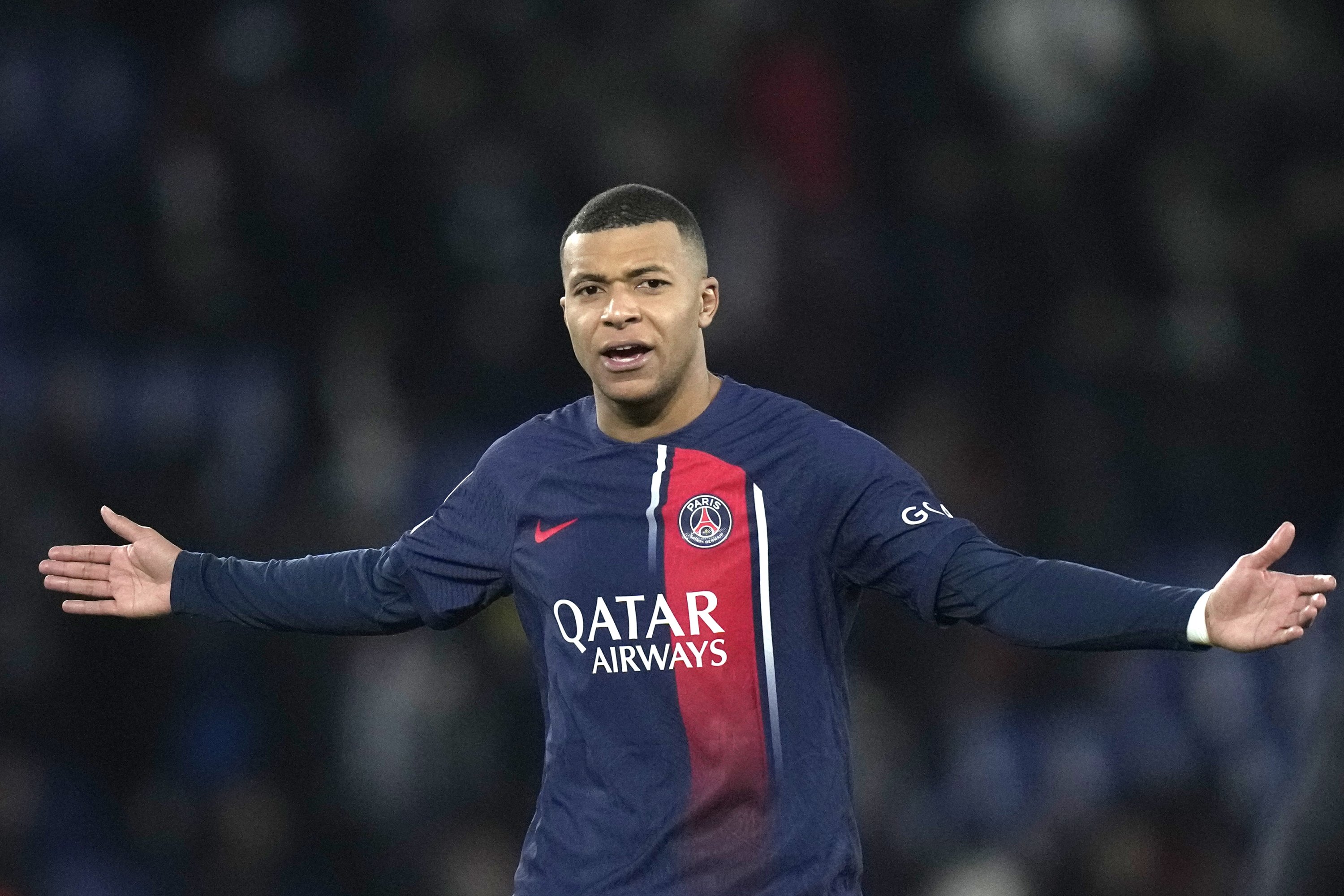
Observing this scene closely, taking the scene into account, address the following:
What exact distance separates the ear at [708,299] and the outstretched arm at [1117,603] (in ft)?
2.80

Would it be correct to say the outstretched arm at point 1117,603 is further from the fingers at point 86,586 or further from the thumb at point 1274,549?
the fingers at point 86,586

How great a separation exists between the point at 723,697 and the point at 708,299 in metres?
0.96

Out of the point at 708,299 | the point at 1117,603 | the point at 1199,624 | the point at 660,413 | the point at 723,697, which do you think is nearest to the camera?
the point at 1199,624

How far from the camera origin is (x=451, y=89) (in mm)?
8773

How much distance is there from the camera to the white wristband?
347cm

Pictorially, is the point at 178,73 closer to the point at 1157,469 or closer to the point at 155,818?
the point at 155,818

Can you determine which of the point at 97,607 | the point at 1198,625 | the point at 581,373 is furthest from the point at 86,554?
the point at 581,373

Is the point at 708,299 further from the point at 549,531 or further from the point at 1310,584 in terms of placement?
the point at 1310,584

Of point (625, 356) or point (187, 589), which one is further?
point (187, 589)

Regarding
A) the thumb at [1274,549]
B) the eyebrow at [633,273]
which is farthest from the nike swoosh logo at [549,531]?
the thumb at [1274,549]

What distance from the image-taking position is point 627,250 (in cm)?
415

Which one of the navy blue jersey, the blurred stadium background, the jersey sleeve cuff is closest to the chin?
the navy blue jersey

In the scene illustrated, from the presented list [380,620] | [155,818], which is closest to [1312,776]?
[380,620]

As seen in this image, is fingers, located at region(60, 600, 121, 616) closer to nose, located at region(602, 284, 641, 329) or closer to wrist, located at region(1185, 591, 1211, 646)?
nose, located at region(602, 284, 641, 329)
